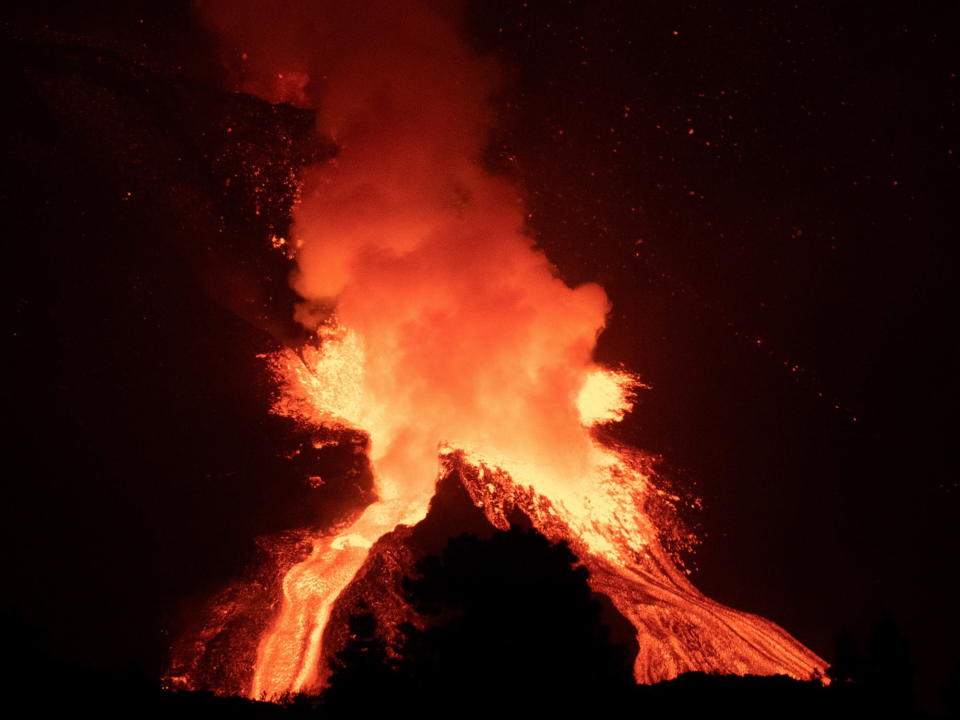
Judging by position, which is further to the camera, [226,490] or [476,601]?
[226,490]

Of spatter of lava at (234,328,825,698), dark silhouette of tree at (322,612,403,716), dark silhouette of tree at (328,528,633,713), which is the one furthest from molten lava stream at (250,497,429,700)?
dark silhouette of tree at (328,528,633,713)

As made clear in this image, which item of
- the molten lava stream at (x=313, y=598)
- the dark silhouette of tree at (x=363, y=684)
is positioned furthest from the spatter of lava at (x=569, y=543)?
the dark silhouette of tree at (x=363, y=684)

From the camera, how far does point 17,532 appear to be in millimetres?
23125

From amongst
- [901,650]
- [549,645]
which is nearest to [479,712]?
[549,645]

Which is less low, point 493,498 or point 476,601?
point 493,498

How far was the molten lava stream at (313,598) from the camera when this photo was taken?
17984mm

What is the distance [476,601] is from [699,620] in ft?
43.2

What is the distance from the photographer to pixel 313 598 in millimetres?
20422

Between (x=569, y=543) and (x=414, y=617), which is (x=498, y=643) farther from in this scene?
(x=414, y=617)

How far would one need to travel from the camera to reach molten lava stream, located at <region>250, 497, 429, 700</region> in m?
18.0

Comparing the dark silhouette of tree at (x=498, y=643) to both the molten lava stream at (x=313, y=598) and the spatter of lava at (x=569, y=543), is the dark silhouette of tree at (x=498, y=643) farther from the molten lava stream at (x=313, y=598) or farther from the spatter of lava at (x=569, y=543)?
the spatter of lava at (x=569, y=543)

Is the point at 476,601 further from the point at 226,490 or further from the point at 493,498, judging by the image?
the point at 226,490

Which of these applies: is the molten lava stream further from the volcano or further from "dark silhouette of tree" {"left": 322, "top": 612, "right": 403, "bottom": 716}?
"dark silhouette of tree" {"left": 322, "top": 612, "right": 403, "bottom": 716}

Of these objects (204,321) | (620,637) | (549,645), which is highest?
(204,321)
